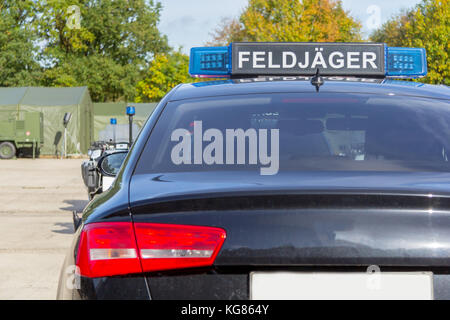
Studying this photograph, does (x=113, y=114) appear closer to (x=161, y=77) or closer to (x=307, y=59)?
(x=161, y=77)

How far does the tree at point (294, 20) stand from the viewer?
4494 cm

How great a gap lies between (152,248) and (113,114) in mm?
40136

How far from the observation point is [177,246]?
1.95 m

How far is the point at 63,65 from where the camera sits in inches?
2226

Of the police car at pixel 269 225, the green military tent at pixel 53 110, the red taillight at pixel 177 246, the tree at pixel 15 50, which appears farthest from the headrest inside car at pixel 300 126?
the tree at pixel 15 50

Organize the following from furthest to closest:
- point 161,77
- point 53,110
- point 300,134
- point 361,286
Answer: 1. point 161,77
2. point 53,110
3. point 300,134
4. point 361,286

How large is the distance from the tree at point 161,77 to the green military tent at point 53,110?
842 inches

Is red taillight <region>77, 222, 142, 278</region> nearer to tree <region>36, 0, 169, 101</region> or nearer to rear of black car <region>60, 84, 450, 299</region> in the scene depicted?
rear of black car <region>60, 84, 450, 299</region>

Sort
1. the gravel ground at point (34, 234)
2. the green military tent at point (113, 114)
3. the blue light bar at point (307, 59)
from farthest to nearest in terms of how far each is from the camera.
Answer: the green military tent at point (113, 114) → the gravel ground at point (34, 234) → the blue light bar at point (307, 59)

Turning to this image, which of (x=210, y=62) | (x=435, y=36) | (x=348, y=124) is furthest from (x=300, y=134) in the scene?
(x=435, y=36)

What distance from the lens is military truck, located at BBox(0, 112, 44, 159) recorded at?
108 ft

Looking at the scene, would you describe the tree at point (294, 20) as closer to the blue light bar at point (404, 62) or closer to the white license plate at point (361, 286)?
the blue light bar at point (404, 62)
